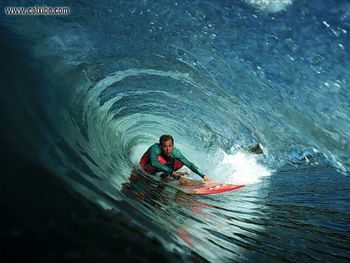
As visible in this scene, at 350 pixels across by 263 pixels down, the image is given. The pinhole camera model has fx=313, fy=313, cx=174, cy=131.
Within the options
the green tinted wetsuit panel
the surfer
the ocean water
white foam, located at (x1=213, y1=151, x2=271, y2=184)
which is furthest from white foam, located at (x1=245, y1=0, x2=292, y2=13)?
white foam, located at (x1=213, y1=151, x2=271, y2=184)

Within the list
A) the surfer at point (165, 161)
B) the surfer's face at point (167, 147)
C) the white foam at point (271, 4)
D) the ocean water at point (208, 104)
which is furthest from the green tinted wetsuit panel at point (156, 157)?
the white foam at point (271, 4)

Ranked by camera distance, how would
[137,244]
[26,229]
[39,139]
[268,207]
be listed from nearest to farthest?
[26,229] < [137,244] < [39,139] < [268,207]

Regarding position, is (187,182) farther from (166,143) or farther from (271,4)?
(271,4)

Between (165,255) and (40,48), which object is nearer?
(165,255)

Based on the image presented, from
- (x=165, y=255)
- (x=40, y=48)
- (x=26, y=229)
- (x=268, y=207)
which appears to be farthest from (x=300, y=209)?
(x=40, y=48)

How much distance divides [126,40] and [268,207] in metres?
6.60

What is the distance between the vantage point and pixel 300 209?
6.85 meters

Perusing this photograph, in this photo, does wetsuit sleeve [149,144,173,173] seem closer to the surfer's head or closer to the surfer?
the surfer

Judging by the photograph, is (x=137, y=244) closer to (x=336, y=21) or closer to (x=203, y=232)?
(x=203, y=232)

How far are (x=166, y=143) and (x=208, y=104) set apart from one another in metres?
5.64

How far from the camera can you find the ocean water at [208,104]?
12.3 ft

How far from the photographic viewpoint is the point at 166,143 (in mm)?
7691

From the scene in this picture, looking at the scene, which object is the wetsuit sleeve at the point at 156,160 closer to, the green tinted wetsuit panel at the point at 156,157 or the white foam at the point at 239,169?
the green tinted wetsuit panel at the point at 156,157

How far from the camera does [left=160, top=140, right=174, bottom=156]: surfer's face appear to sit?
770cm
